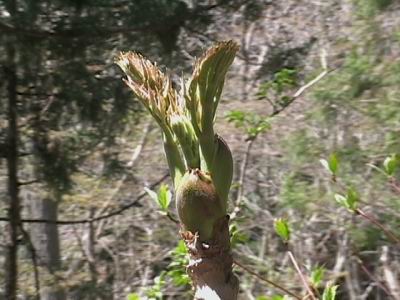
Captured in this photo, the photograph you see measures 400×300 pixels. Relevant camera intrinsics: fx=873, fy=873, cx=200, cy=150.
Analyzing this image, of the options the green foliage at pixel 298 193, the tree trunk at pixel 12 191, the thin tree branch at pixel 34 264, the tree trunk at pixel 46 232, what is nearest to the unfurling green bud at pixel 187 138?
the tree trunk at pixel 12 191

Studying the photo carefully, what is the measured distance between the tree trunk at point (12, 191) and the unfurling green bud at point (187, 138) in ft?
14.1

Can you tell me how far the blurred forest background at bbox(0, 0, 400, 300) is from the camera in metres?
5.16

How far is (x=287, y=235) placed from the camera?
6.45 ft

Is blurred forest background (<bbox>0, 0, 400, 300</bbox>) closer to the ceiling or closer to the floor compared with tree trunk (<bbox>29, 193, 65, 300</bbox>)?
closer to the ceiling

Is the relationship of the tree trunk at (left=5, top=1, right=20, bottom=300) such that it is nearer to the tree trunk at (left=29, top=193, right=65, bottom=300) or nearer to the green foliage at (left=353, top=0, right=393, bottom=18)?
the tree trunk at (left=29, top=193, right=65, bottom=300)

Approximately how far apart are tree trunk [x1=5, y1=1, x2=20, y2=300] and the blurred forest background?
0.04ft

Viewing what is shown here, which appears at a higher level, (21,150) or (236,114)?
(236,114)

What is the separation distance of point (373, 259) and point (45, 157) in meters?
2.70

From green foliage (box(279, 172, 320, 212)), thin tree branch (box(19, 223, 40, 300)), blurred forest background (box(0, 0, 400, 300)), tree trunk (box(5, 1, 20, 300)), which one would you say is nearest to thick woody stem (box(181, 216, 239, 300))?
blurred forest background (box(0, 0, 400, 300))

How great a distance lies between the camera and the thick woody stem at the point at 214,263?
949 millimetres

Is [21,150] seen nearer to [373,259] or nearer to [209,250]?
[373,259]

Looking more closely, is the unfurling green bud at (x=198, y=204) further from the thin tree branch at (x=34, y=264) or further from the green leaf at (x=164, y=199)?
the thin tree branch at (x=34, y=264)

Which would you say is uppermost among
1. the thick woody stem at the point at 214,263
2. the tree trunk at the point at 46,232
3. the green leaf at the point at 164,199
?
the thick woody stem at the point at 214,263

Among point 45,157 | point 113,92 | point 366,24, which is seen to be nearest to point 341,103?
point 366,24
